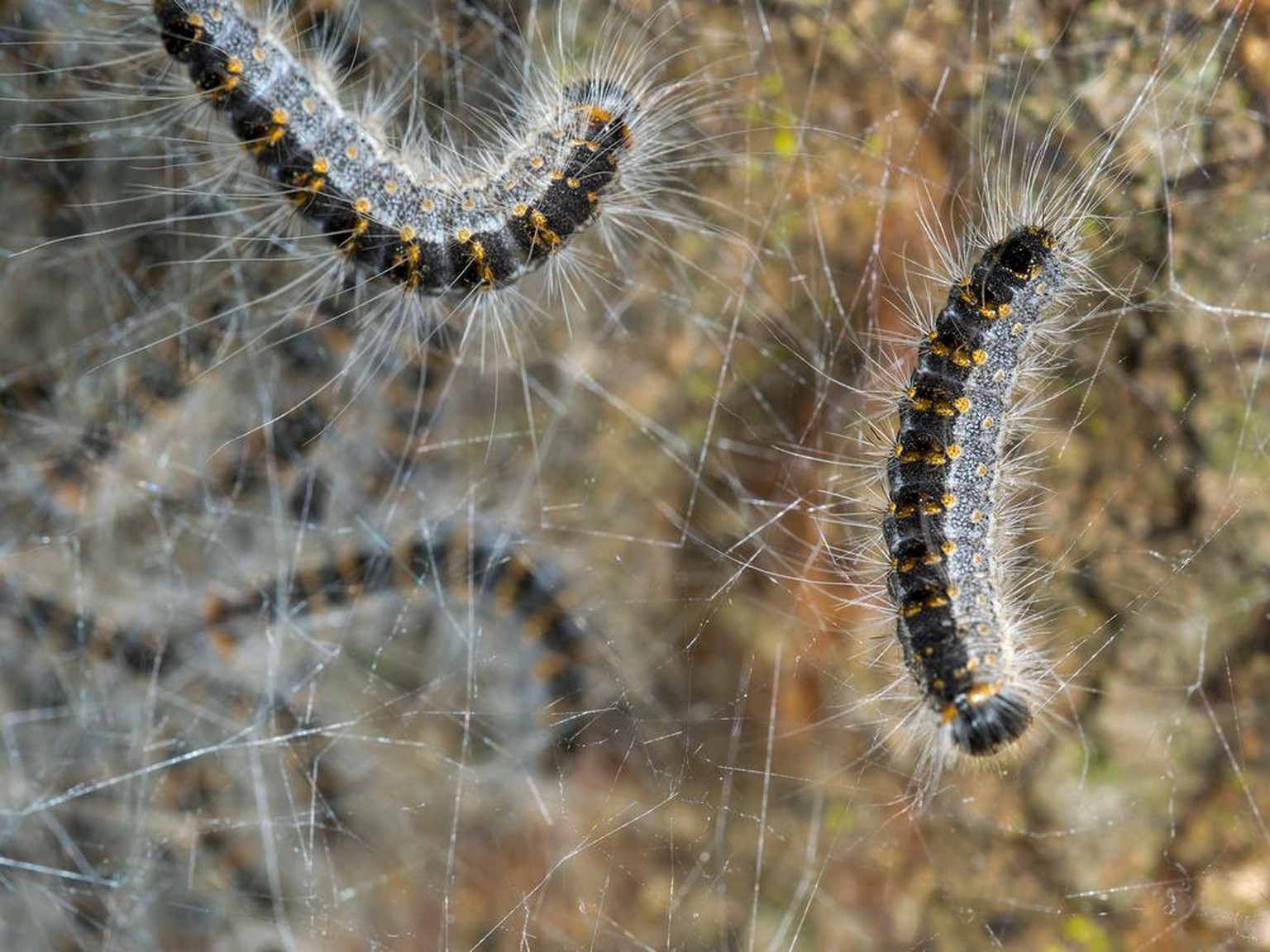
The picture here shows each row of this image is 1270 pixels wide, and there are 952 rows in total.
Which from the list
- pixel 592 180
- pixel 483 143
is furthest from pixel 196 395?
pixel 592 180

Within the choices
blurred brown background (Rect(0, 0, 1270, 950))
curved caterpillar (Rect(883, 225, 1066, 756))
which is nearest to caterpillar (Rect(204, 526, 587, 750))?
blurred brown background (Rect(0, 0, 1270, 950))

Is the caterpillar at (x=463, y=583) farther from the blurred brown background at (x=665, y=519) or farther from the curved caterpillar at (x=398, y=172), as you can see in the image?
the curved caterpillar at (x=398, y=172)

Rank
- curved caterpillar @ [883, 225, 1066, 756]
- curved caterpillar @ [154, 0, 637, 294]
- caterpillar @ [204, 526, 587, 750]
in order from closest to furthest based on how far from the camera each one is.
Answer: curved caterpillar @ [883, 225, 1066, 756], curved caterpillar @ [154, 0, 637, 294], caterpillar @ [204, 526, 587, 750]

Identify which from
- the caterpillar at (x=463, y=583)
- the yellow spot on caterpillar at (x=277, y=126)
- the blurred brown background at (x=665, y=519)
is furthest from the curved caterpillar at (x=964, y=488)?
the yellow spot on caterpillar at (x=277, y=126)

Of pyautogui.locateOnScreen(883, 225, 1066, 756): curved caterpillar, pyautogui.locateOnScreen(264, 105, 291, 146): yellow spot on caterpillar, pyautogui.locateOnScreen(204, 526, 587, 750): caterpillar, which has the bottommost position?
pyautogui.locateOnScreen(204, 526, 587, 750): caterpillar

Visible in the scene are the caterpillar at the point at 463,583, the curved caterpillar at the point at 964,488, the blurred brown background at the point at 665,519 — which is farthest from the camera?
the caterpillar at the point at 463,583

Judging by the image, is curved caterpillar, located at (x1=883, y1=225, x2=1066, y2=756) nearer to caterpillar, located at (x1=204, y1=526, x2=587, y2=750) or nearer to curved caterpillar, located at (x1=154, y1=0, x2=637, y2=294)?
curved caterpillar, located at (x1=154, y1=0, x2=637, y2=294)
